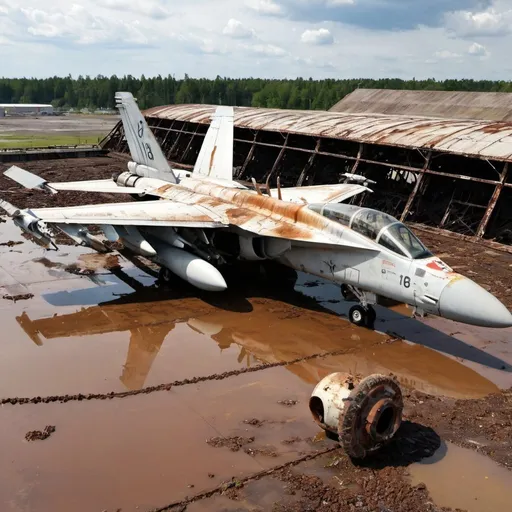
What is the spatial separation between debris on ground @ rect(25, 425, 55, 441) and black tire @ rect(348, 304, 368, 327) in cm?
696

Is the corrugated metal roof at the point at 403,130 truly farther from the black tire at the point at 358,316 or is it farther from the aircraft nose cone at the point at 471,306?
the aircraft nose cone at the point at 471,306

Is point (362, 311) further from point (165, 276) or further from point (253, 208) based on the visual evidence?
point (165, 276)

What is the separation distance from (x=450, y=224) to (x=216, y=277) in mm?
12655

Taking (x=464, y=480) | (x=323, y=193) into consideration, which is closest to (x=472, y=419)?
(x=464, y=480)

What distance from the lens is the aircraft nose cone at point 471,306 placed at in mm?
9711

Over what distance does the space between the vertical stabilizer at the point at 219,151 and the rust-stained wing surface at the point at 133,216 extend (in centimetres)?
350

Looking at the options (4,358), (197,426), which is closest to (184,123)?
(4,358)

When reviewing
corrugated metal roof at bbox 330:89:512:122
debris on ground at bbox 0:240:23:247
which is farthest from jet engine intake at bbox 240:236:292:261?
corrugated metal roof at bbox 330:89:512:122

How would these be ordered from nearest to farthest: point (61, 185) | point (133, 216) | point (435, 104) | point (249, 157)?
point (133, 216) < point (61, 185) < point (249, 157) < point (435, 104)

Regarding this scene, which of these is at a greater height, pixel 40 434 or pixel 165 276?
A: pixel 40 434

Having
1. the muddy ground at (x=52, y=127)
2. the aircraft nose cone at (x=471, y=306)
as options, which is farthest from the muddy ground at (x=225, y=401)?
the muddy ground at (x=52, y=127)

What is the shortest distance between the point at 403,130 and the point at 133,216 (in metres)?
15.6

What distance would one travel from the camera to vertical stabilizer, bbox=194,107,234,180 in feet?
60.6

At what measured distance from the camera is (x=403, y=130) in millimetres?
25031
